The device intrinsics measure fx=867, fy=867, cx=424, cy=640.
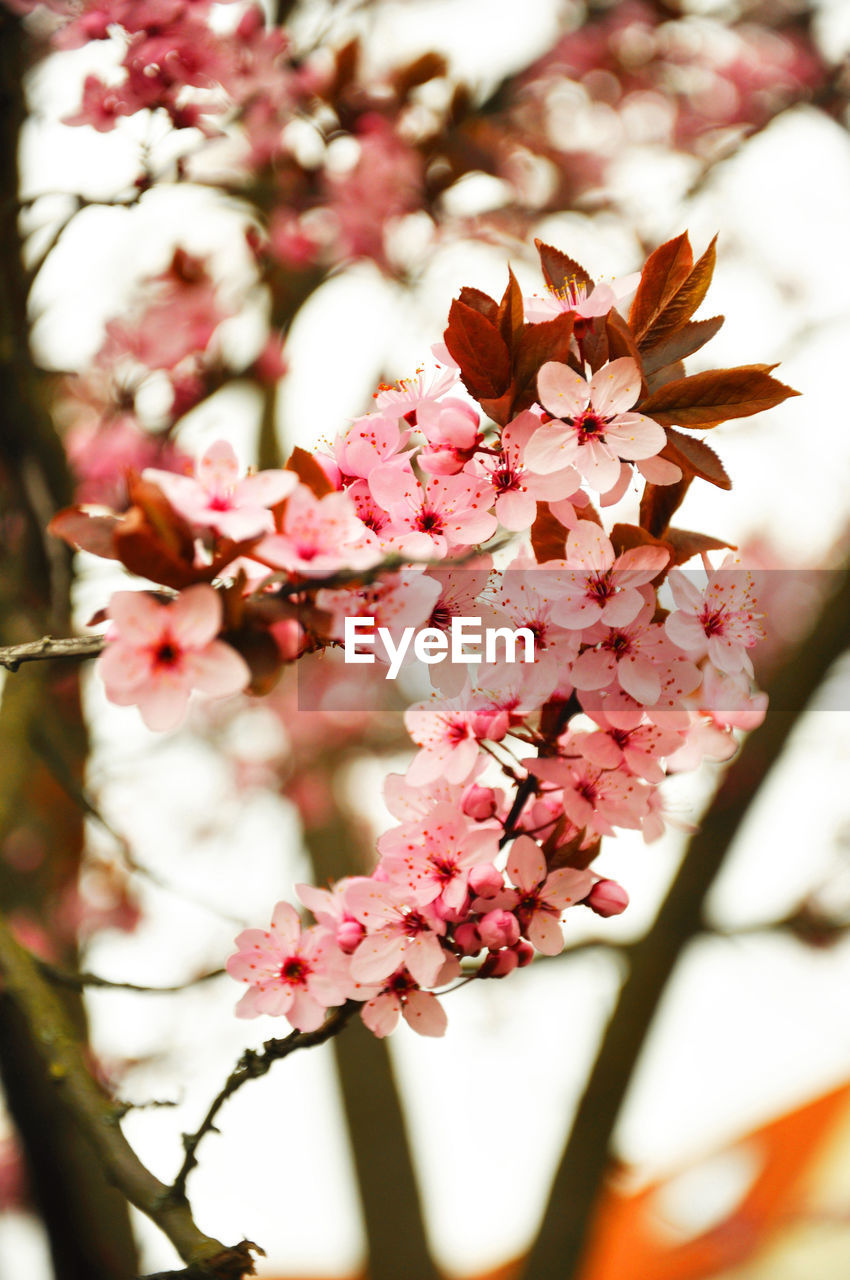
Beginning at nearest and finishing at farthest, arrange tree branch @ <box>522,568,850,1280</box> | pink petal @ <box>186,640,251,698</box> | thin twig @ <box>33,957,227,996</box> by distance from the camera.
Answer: pink petal @ <box>186,640,251,698</box> < thin twig @ <box>33,957,227,996</box> < tree branch @ <box>522,568,850,1280</box>

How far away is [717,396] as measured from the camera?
681mm

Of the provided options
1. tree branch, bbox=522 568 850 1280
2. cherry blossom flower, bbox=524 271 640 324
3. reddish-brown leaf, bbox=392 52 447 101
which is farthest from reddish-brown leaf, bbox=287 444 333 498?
tree branch, bbox=522 568 850 1280

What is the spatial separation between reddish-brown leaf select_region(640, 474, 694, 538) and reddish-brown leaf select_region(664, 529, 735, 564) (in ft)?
0.04

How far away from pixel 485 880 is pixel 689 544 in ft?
1.08

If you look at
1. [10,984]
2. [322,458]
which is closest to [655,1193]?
[10,984]

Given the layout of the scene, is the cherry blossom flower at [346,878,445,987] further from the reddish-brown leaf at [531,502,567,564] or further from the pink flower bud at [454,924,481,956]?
the reddish-brown leaf at [531,502,567,564]

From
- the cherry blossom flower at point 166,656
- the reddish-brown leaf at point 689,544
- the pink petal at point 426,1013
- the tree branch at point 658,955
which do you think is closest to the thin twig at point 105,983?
the pink petal at point 426,1013

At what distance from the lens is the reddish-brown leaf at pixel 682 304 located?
2.29 ft

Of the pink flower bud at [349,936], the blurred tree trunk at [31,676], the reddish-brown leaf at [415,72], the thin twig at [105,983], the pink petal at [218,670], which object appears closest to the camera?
the pink petal at [218,670]

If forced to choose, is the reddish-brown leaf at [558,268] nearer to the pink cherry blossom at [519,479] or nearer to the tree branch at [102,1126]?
the pink cherry blossom at [519,479]

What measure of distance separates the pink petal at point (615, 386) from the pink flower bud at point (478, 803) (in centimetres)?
30

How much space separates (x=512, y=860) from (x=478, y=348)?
0.40 meters

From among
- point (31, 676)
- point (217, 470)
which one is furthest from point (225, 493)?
point (31, 676)

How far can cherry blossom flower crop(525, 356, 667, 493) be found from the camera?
638 millimetres
